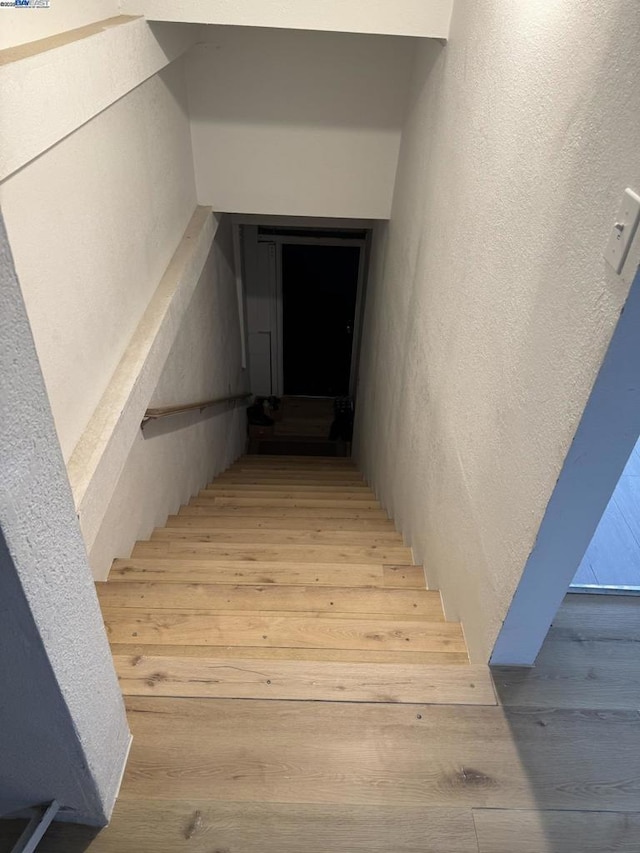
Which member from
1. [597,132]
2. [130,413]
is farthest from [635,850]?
[130,413]

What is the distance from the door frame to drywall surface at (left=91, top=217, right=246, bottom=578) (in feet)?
1.77

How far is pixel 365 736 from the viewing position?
4.79 ft

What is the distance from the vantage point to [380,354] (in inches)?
167

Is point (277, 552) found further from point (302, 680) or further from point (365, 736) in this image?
point (365, 736)

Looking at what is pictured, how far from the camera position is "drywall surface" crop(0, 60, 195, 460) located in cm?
160

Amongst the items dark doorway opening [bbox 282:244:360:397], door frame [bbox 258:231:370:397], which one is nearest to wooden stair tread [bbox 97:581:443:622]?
door frame [bbox 258:231:370:397]

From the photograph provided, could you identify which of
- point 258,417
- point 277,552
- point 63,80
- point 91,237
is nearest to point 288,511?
point 277,552

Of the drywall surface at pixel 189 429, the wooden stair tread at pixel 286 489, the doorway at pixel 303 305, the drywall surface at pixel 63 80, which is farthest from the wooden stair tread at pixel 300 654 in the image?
the doorway at pixel 303 305

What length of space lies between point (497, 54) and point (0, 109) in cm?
136

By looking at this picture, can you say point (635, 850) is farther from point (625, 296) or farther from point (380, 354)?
point (380, 354)

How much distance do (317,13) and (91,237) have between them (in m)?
1.45

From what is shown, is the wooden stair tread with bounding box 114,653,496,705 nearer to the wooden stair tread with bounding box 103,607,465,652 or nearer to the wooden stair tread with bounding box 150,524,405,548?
the wooden stair tread with bounding box 103,607,465,652

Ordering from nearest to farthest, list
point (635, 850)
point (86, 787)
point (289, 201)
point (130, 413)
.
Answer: point (86, 787), point (635, 850), point (130, 413), point (289, 201)

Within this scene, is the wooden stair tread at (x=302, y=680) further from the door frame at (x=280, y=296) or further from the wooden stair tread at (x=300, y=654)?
the door frame at (x=280, y=296)
